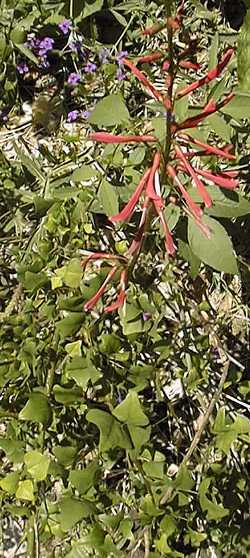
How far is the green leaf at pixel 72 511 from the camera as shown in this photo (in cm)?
166

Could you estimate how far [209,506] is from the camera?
1.75 metres

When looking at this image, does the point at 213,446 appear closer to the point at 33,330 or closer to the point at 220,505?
the point at 220,505

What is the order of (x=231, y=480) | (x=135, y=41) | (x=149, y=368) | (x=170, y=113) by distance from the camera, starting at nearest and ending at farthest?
(x=170, y=113) → (x=149, y=368) → (x=231, y=480) → (x=135, y=41)

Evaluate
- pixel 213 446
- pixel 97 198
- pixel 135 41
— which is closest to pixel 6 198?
pixel 97 198

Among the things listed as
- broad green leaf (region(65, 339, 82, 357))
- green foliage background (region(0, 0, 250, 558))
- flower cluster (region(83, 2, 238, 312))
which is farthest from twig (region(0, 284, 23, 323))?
flower cluster (region(83, 2, 238, 312))

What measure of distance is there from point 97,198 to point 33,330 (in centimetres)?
29

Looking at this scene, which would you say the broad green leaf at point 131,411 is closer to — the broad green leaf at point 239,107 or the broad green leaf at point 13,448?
the broad green leaf at point 13,448

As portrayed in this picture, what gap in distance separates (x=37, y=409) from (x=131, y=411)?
0.18m

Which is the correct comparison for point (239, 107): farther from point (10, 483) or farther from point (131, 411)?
point (10, 483)

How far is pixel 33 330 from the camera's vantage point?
1.85 meters

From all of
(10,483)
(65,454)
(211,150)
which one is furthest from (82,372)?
(211,150)

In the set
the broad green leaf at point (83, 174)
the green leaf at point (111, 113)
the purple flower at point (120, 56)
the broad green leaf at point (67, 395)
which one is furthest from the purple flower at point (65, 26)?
the broad green leaf at point (67, 395)

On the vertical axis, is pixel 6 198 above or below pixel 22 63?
below

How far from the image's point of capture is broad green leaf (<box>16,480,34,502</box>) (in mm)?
1759
